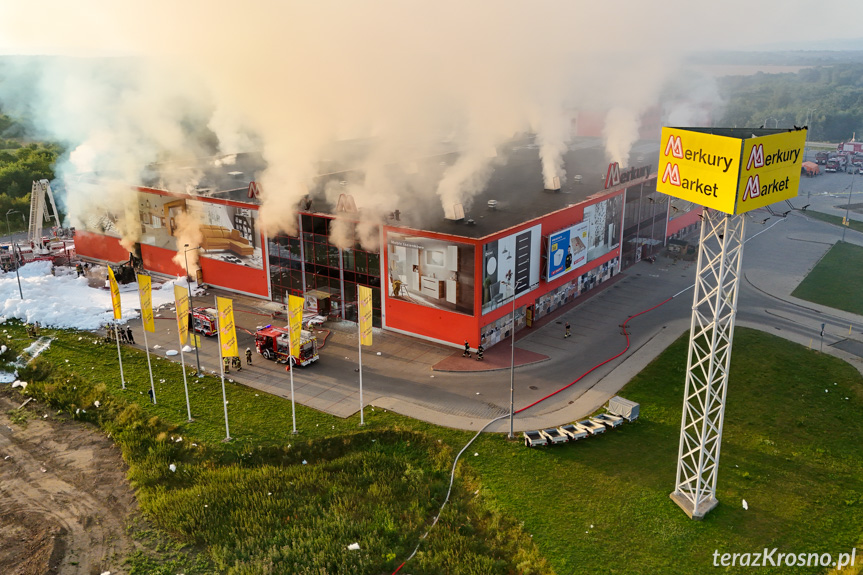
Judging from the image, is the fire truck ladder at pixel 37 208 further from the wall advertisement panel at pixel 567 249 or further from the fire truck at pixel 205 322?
the wall advertisement panel at pixel 567 249

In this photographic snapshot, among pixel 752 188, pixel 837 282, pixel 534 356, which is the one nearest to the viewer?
pixel 752 188

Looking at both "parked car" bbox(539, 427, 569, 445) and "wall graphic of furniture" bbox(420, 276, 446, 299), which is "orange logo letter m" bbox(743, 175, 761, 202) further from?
"wall graphic of furniture" bbox(420, 276, 446, 299)

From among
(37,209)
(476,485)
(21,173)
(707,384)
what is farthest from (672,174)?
(21,173)

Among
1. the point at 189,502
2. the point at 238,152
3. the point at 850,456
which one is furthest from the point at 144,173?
the point at 850,456

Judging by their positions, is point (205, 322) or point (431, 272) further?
point (205, 322)

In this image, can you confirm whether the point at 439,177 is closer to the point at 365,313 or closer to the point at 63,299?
the point at 365,313

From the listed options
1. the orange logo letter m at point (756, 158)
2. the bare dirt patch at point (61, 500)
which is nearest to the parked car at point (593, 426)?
the orange logo letter m at point (756, 158)

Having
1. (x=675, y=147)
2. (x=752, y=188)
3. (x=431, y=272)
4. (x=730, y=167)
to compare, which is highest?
(x=675, y=147)

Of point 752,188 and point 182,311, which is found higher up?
point 752,188

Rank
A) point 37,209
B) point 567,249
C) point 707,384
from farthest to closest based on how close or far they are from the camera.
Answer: point 37,209
point 567,249
point 707,384
